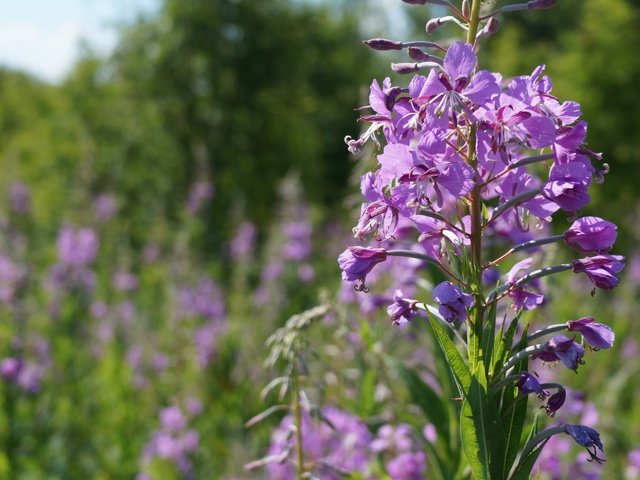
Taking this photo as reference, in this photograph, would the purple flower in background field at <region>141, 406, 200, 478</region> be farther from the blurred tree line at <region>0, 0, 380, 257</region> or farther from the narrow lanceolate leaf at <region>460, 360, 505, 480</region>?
the blurred tree line at <region>0, 0, 380, 257</region>

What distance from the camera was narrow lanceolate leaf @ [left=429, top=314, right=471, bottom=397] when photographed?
141 centimetres

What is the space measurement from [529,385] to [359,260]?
40cm

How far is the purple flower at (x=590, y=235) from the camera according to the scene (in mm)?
1434

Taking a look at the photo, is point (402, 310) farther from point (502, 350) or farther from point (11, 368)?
point (11, 368)

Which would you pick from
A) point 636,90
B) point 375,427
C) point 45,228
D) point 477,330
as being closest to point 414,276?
point 375,427

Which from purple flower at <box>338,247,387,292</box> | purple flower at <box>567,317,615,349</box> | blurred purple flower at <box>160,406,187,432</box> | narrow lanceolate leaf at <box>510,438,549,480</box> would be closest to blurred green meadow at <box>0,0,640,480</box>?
blurred purple flower at <box>160,406,187,432</box>

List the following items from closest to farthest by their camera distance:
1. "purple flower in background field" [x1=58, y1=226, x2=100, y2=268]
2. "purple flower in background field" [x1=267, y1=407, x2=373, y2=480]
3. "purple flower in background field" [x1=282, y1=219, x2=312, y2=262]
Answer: "purple flower in background field" [x1=267, y1=407, x2=373, y2=480]
"purple flower in background field" [x1=58, y1=226, x2=100, y2=268]
"purple flower in background field" [x1=282, y1=219, x2=312, y2=262]

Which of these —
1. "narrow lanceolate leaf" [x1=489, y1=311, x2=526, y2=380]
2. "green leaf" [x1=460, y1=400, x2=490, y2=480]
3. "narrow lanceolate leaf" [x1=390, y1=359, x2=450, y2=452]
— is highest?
"narrow lanceolate leaf" [x1=489, y1=311, x2=526, y2=380]

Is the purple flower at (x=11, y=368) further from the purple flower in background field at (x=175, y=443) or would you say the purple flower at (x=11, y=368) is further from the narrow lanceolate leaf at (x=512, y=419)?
the narrow lanceolate leaf at (x=512, y=419)

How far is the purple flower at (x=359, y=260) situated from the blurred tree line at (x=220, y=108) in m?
13.0

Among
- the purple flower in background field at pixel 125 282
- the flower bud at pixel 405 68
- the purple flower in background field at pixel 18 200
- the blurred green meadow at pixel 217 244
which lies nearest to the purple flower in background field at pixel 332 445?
the blurred green meadow at pixel 217 244

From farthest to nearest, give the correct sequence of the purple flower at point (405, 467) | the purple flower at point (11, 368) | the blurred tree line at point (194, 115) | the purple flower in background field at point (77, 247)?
the blurred tree line at point (194, 115) → the purple flower in background field at point (77, 247) → the purple flower at point (11, 368) → the purple flower at point (405, 467)

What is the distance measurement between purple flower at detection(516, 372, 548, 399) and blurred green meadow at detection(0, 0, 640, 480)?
0.67 m

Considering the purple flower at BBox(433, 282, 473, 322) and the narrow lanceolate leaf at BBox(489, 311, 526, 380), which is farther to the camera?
the narrow lanceolate leaf at BBox(489, 311, 526, 380)
